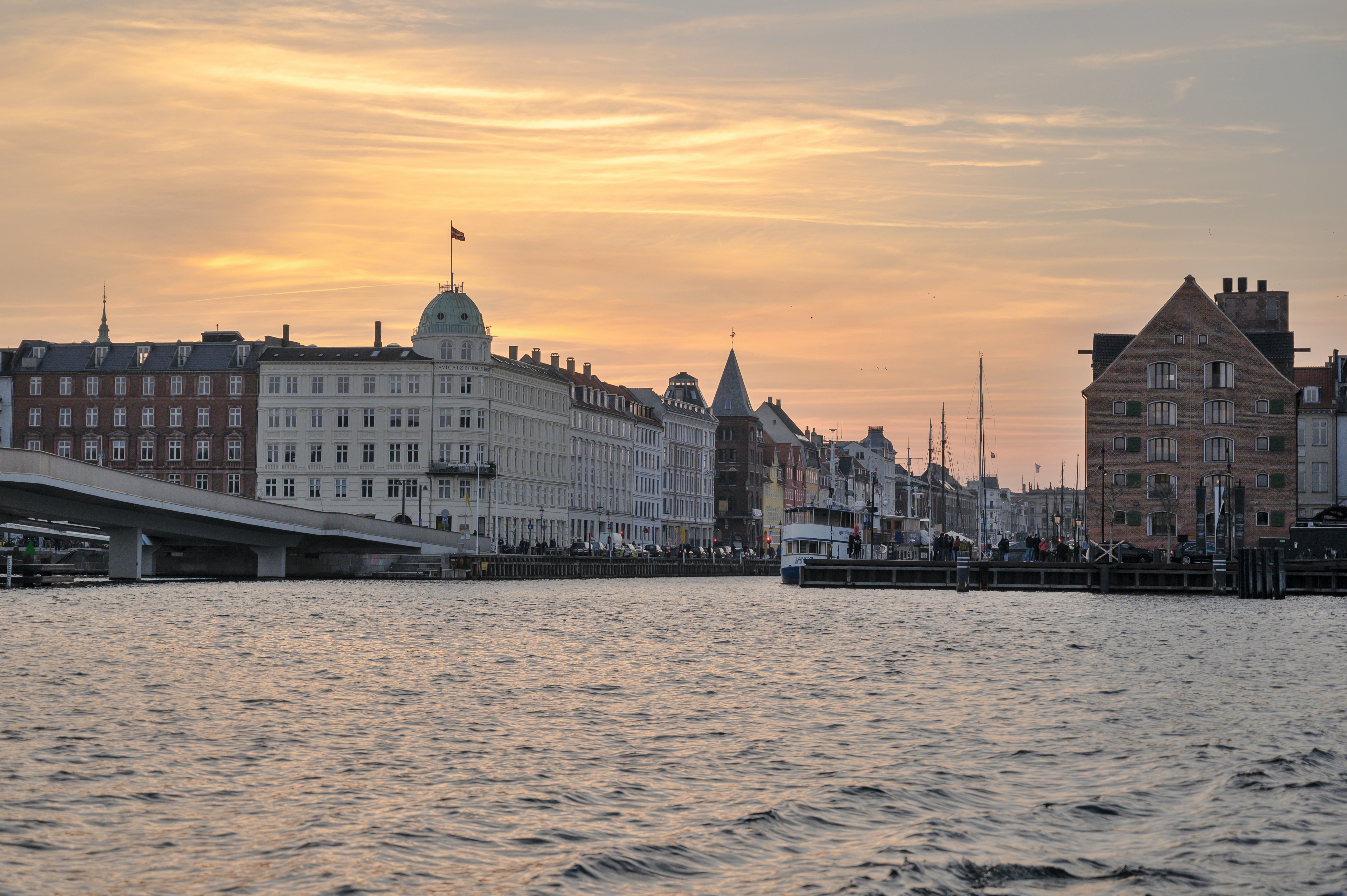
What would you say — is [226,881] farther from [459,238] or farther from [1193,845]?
[459,238]

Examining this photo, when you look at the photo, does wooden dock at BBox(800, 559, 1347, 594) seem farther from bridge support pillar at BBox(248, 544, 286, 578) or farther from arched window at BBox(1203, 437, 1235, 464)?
bridge support pillar at BBox(248, 544, 286, 578)

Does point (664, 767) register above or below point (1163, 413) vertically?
below

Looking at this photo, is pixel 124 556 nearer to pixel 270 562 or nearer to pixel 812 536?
pixel 270 562

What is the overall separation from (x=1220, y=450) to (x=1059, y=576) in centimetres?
2831

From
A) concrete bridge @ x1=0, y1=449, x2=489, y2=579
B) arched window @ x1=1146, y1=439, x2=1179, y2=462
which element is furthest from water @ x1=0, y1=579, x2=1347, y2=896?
arched window @ x1=1146, y1=439, x2=1179, y2=462

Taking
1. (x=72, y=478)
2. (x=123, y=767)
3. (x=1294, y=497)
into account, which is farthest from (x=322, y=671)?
(x=1294, y=497)

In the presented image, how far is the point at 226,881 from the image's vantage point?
48.0ft

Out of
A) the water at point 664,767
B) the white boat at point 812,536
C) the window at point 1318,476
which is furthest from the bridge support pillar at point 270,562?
the window at point 1318,476

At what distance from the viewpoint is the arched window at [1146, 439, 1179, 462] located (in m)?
116

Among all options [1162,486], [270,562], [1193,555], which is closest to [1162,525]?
[1162,486]

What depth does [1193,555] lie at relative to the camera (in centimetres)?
9319

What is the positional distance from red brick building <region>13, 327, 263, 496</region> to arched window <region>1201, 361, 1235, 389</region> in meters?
84.1

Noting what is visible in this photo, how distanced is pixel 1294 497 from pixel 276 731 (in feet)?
329

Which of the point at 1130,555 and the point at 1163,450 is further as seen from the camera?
the point at 1163,450
